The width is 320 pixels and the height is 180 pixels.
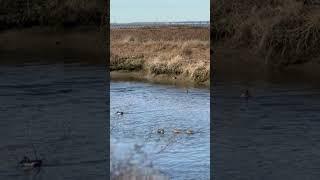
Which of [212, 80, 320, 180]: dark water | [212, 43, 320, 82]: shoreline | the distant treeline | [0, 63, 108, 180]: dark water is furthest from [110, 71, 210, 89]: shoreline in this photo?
[212, 80, 320, 180]: dark water

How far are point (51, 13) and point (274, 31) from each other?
1266cm

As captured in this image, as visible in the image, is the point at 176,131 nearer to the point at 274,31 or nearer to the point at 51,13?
the point at 274,31

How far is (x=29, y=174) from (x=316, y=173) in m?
4.72

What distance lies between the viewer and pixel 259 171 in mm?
12508

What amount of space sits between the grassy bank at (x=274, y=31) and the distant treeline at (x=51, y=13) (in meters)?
6.95

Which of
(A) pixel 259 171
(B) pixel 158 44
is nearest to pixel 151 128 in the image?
(A) pixel 259 171

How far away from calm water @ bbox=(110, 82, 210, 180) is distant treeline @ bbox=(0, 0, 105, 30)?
20.8 feet

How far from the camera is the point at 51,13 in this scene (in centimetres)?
3406

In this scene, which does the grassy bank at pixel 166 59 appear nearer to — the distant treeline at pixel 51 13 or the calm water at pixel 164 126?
the calm water at pixel 164 126

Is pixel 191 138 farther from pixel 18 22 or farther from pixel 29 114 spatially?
pixel 18 22

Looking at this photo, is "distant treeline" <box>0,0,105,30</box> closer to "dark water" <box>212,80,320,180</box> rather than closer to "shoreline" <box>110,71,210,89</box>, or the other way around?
"shoreline" <box>110,71,210,89</box>

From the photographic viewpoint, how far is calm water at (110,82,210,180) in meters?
13.3

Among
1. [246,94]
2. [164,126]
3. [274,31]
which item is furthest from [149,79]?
[164,126]

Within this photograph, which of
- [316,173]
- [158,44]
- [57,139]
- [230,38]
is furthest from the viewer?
[158,44]
